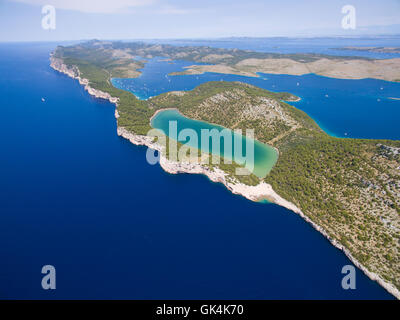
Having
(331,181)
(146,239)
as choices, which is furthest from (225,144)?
(146,239)

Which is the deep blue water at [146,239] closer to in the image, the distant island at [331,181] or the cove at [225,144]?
the distant island at [331,181]

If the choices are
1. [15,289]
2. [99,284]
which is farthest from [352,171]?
[15,289]

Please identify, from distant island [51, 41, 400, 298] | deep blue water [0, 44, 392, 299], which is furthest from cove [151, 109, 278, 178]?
deep blue water [0, 44, 392, 299]
